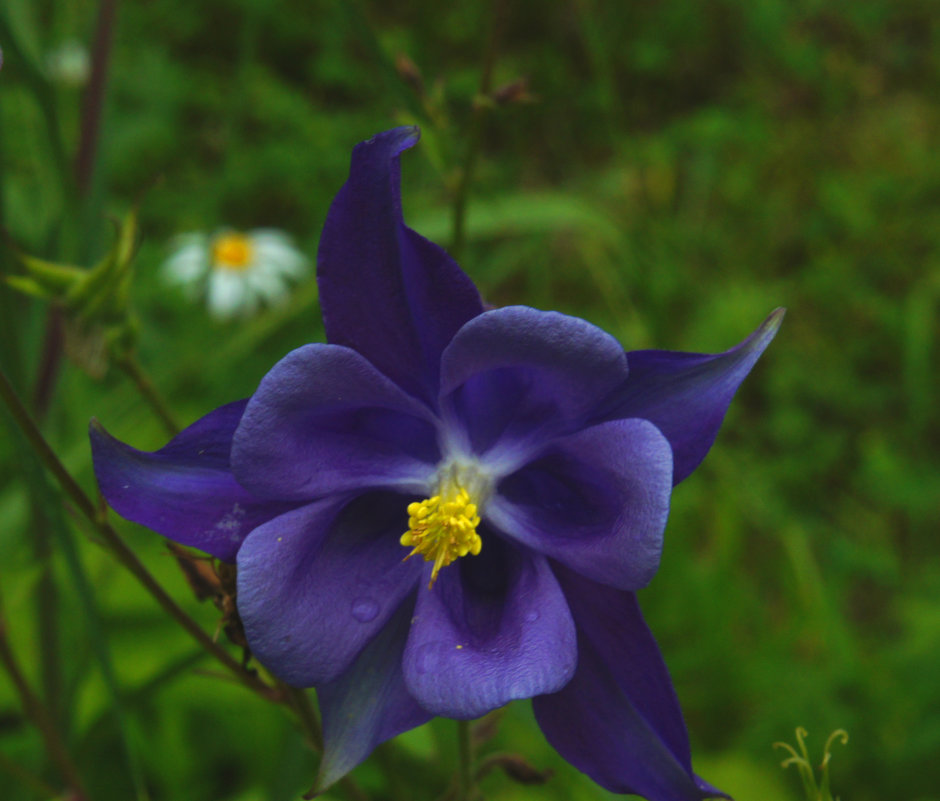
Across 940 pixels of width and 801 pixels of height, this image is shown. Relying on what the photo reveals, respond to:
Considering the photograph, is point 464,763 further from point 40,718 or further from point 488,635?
point 40,718

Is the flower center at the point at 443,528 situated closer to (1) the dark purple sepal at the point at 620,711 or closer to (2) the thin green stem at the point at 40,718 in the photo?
(1) the dark purple sepal at the point at 620,711

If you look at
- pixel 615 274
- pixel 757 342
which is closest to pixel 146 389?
pixel 757 342

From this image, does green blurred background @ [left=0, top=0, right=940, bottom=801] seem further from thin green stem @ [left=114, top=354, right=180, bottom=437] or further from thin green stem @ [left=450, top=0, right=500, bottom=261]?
thin green stem @ [left=114, top=354, right=180, bottom=437]

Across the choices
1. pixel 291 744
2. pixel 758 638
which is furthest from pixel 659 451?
pixel 758 638

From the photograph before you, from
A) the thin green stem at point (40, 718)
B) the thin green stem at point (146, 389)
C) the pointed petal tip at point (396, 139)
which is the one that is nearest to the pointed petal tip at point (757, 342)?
the pointed petal tip at point (396, 139)

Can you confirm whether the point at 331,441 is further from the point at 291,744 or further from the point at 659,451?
the point at 291,744

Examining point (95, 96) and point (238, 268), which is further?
point (238, 268)

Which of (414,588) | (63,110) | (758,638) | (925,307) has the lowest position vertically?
(758,638)
